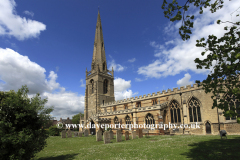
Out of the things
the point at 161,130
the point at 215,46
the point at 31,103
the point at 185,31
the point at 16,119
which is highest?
the point at 185,31

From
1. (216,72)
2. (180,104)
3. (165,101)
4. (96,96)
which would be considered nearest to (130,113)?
(165,101)

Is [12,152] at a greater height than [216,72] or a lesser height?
lesser

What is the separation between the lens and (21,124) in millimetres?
9156

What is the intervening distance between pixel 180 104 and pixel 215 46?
2034cm

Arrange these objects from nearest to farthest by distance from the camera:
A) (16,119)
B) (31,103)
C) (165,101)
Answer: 1. (16,119)
2. (31,103)
3. (165,101)

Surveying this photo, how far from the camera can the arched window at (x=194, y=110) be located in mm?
22562

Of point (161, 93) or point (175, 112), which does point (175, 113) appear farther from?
point (161, 93)

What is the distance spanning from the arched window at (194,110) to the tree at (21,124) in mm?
21452

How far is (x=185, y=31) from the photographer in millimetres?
6738

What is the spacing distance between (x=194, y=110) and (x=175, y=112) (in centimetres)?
321

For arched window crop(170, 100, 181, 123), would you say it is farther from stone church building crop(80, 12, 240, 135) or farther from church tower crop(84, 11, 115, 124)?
church tower crop(84, 11, 115, 124)

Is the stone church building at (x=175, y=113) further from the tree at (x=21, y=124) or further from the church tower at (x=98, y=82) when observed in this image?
the tree at (x=21, y=124)

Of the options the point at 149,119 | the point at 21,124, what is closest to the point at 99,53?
the point at 149,119

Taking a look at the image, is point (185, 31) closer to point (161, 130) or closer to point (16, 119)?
point (16, 119)
